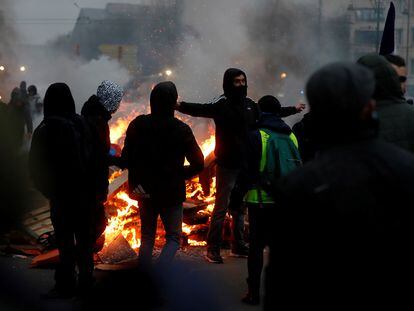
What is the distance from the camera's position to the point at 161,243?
8.20 m

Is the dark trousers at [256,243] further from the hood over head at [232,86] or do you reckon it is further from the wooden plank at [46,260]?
the wooden plank at [46,260]

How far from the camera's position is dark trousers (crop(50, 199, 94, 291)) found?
6.02 m

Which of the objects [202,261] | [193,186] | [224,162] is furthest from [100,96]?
[193,186]

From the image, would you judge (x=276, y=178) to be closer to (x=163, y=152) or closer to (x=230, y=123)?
(x=163, y=152)

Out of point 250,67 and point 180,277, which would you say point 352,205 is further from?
point 250,67

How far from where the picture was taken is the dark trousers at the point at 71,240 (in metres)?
6.02

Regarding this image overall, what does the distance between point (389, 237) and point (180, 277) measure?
4640mm

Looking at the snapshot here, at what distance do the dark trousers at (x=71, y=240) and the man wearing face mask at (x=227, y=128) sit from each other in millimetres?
1743

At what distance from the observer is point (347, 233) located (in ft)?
8.10

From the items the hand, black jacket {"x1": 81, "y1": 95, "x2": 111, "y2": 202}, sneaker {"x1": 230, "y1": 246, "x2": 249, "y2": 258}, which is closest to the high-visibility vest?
black jacket {"x1": 81, "y1": 95, "x2": 111, "y2": 202}

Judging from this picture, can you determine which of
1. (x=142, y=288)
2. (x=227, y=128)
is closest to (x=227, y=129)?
(x=227, y=128)

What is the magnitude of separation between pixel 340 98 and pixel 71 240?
158 inches

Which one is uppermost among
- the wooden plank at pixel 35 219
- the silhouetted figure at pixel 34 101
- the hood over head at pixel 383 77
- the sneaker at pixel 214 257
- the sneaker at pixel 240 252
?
the hood over head at pixel 383 77

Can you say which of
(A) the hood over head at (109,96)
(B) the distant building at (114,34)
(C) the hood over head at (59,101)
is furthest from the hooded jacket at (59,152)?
(B) the distant building at (114,34)
